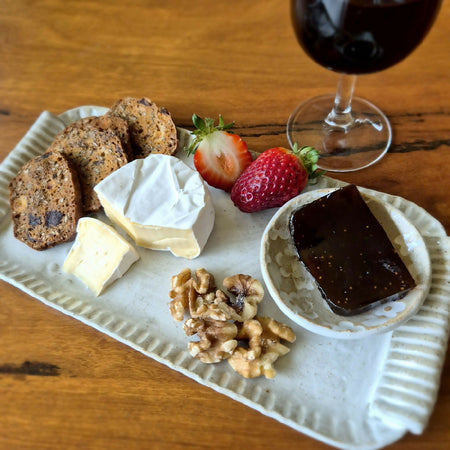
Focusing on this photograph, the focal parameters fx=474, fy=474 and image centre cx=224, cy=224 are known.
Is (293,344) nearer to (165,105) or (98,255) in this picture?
(98,255)

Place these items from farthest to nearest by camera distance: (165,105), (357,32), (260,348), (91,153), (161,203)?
(165,105) < (91,153) < (161,203) < (260,348) < (357,32)

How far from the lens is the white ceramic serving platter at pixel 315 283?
92cm

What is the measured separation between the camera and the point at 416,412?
2.82 ft

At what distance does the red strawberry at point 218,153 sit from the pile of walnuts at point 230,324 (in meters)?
0.24

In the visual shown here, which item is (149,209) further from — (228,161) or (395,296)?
(395,296)

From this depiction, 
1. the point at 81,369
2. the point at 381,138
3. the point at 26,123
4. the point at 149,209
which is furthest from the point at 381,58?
the point at 26,123

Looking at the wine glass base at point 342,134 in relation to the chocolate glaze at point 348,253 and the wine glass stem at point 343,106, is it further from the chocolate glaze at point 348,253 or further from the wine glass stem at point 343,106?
the chocolate glaze at point 348,253

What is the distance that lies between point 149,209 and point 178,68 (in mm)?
582

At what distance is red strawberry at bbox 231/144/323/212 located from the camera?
1053mm

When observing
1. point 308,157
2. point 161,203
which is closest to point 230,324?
point 161,203

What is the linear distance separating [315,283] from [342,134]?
473 millimetres

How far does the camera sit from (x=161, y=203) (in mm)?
1069

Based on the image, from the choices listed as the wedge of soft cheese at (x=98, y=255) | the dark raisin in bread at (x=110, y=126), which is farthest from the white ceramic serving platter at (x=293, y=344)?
the dark raisin in bread at (x=110, y=126)

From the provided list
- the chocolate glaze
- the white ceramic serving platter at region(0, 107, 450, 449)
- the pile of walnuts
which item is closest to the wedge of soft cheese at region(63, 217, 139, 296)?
the white ceramic serving platter at region(0, 107, 450, 449)
